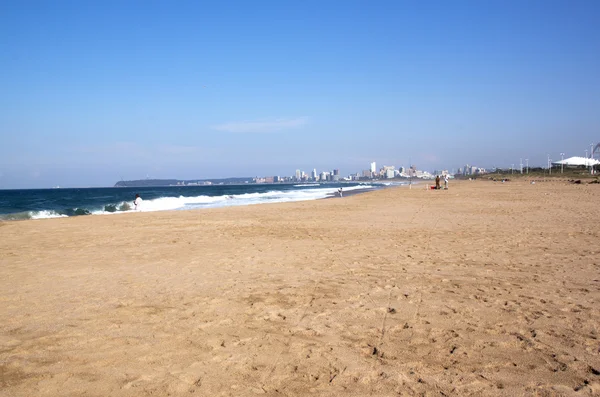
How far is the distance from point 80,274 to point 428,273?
575 centimetres

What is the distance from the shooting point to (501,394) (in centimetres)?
302

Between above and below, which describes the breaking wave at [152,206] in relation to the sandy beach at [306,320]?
below

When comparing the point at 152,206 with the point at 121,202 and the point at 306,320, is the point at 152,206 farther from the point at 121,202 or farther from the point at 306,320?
the point at 306,320

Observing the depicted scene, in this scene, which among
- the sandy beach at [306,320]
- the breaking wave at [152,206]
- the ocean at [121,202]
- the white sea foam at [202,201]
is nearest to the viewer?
the sandy beach at [306,320]

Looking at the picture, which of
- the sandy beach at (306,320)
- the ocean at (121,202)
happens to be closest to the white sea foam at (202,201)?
the ocean at (121,202)

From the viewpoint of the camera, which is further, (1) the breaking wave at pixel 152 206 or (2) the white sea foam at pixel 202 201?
(2) the white sea foam at pixel 202 201

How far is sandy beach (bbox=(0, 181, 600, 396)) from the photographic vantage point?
10.7 ft

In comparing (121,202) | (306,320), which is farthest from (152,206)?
(306,320)

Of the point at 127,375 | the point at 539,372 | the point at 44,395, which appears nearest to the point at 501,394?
the point at 539,372

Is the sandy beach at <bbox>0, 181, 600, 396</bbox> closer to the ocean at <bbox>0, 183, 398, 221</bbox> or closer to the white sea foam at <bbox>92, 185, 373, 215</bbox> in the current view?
the white sea foam at <bbox>92, 185, 373, 215</bbox>

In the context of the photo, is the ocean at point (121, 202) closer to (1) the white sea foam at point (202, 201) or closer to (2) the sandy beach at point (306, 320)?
(1) the white sea foam at point (202, 201)

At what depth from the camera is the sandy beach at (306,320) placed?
10.7ft

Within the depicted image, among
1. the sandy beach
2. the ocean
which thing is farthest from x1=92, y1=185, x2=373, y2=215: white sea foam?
the sandy beach

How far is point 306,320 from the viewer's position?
4.59 m
